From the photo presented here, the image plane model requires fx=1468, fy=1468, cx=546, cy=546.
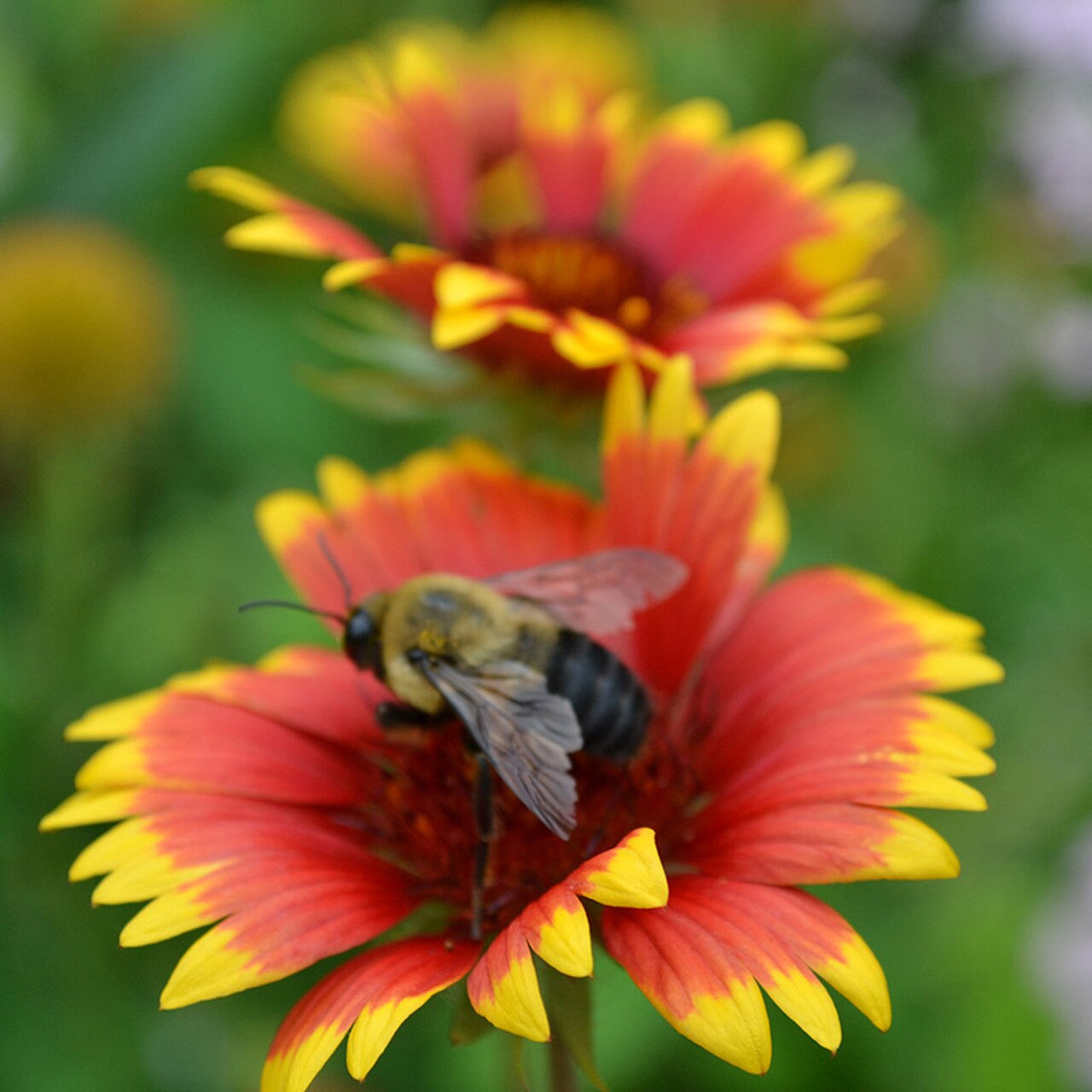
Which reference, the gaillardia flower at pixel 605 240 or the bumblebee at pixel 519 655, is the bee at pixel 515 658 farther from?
the gaillardia flower at pixel 605 240

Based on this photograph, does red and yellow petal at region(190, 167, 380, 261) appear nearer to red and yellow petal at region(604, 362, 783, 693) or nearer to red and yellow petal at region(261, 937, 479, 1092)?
red and yellow petal at region(604, 362, 783, 693)

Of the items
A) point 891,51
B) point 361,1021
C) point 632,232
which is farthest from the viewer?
point 891,51

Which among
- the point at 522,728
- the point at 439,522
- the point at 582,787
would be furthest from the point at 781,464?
the point at 522,728

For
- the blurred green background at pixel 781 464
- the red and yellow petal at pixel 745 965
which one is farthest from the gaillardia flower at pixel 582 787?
the blurred green background at pixel 781 464

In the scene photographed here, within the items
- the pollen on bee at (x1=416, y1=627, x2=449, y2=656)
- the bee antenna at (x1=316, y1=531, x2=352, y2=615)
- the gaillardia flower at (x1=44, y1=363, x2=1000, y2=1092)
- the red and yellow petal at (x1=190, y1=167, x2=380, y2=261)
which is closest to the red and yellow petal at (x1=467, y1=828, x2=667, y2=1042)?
the gaillardia flower at (x1=44, y1=363, x2=1000, y2=1092)

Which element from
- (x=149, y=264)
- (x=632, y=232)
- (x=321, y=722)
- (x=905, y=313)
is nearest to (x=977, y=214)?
(x=905, y=313)

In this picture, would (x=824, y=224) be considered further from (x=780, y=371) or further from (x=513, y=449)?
(x=780, y=371)

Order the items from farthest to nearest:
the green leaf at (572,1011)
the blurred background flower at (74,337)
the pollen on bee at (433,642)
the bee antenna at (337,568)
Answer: the blurred background flower at (74,337) → the bee antenna at (337,568) → the pollen on bee at (433,642) → the green leaf at (572,1011)
